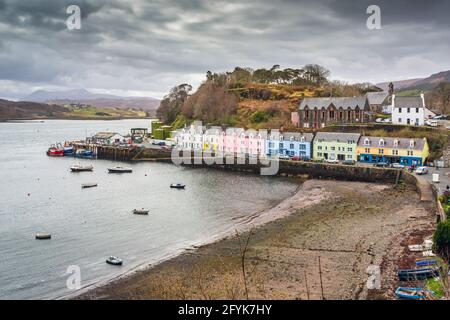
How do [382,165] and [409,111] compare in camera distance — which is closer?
[382,165]

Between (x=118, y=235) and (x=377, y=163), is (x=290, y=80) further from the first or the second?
(x=118, y=235)

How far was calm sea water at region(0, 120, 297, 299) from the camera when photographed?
73.6 ft

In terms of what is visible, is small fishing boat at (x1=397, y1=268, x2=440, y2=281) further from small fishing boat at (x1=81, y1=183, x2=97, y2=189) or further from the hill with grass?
the hill with grass

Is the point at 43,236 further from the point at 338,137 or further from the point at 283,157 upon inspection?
the point at 338,137

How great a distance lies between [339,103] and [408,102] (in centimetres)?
1033

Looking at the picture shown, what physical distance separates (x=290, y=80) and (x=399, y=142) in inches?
2239

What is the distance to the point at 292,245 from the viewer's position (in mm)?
24969

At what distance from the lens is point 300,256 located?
75.7ft

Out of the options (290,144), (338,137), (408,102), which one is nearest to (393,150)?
(338,137)

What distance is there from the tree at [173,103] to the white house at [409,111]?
155ft

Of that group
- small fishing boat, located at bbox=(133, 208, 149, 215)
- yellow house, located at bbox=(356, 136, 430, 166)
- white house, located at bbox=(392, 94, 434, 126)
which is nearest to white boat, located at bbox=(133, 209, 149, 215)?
small fishing boat, located at bbox=(133, 208, 149, 215)

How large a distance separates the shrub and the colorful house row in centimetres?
2772

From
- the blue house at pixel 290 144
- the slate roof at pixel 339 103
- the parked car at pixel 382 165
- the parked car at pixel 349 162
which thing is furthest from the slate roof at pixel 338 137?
the slate roof at pixel 339 103
